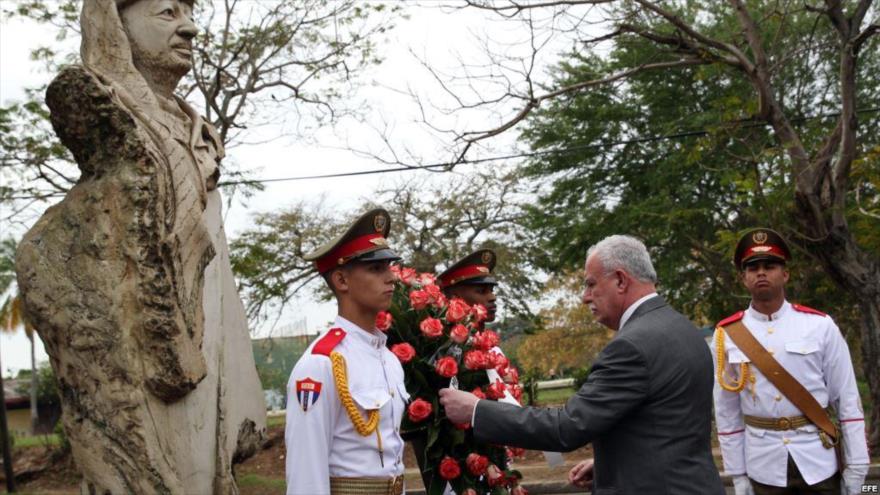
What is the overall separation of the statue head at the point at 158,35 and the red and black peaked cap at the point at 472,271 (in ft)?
9.17

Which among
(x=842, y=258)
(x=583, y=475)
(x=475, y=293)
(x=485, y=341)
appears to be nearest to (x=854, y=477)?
(x=583, y=475)

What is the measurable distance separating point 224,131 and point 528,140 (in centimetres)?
701

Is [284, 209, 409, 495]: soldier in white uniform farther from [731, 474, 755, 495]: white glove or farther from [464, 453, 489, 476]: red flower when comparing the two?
[731, 474, 755, 495]: white glove

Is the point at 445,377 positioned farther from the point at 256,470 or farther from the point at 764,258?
the point at 256,470

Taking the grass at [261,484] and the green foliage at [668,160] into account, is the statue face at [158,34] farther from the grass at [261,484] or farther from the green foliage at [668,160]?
the green foliage at [668,160]

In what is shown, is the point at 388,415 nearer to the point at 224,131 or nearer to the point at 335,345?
the point at 335,345

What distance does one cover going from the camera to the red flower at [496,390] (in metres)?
4.27

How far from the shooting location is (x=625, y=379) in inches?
132

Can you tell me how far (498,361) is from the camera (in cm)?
433

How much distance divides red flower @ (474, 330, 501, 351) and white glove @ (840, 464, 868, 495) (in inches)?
81.6

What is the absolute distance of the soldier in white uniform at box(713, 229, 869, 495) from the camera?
4.82 m

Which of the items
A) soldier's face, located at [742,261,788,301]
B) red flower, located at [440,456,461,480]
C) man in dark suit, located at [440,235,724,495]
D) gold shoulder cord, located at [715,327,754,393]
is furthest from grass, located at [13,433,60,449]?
man in dark suit, located at [440,235,724,495]

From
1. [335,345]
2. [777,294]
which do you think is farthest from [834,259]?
[335,345]

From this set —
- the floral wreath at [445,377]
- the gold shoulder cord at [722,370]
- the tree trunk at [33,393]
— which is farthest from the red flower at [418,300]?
the tree trunk at [33,393]
